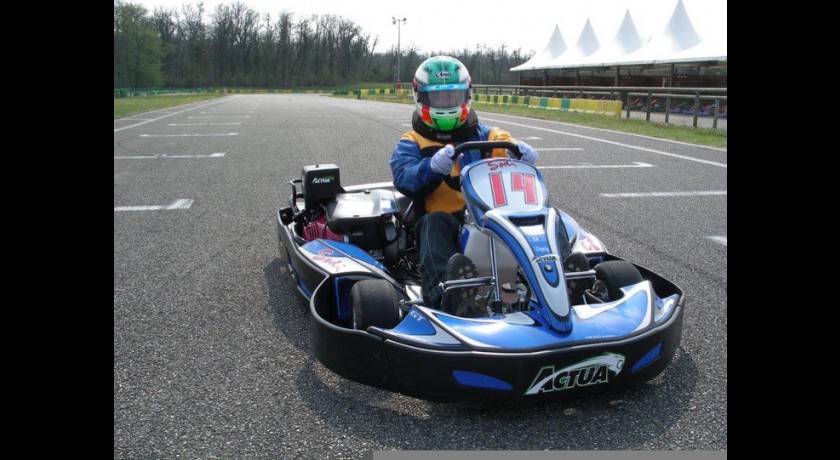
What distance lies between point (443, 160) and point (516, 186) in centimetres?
45

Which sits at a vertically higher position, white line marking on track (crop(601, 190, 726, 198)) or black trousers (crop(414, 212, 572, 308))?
white line marking on track (crop(601, 190, 726, 198))

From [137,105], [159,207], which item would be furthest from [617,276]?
[137,105]

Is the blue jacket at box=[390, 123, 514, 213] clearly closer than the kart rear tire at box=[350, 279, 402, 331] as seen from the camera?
No

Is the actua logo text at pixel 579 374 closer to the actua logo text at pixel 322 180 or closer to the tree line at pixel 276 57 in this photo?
the actua logo text at pixel 322 180

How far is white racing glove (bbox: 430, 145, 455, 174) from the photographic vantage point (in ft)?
11.4

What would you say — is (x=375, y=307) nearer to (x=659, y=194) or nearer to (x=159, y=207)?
(x=159, y=207)

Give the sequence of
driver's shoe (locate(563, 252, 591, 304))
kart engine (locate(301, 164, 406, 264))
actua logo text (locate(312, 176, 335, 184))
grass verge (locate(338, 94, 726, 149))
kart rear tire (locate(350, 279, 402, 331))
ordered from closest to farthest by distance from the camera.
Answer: kart rear tire (locate(350, 279, 402, 331)), driver's shoe (locate(563, 252, 591, 304)), kart engine (locate(301, 164, 406, 264)), actua logo text (locate(312, 176, 335, 184)), grass verge (locate(338, 94, 726, 149))

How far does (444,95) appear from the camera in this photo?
3859mm

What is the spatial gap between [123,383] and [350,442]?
109 centimetres

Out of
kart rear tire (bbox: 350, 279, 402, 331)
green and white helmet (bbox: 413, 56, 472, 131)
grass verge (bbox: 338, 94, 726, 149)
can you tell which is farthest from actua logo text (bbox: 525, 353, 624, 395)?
grass verge (bbox: 338, 94, 726, 149)

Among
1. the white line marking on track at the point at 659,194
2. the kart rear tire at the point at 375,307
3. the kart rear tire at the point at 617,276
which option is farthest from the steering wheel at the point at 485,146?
the white line marking on track at the point at 659,194

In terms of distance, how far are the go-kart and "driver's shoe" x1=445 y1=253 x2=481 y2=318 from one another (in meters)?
0.03

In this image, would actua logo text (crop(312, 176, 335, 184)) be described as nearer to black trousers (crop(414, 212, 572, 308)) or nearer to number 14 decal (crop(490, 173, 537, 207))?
black trousers (crop(414, 212, 572, 308))
